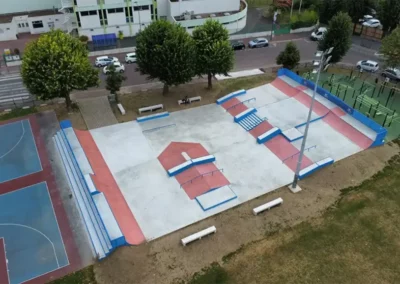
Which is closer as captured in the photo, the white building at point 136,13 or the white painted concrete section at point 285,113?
the white painted concrete section at point 285,113

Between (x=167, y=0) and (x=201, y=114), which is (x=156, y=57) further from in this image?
(x=167, y=0)

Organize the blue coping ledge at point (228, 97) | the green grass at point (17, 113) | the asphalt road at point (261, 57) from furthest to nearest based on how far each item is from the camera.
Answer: the asphalt road at point (261, 57), the blue coping ledge at point (228, 97), the green grass at point (17, 113)

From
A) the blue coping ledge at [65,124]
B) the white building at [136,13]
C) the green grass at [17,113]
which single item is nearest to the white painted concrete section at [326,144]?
the blue coping ledge at [65,124]

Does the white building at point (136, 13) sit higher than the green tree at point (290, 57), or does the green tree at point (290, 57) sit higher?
the white building at point (136, 13)

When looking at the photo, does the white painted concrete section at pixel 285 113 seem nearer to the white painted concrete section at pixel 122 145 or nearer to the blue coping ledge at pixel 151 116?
the blue coping ledge at pixel 151 116

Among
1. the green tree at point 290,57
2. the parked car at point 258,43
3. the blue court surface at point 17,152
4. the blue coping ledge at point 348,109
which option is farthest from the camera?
the parked car at point 258,43

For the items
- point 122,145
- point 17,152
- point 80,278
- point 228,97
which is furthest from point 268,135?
point 17,152

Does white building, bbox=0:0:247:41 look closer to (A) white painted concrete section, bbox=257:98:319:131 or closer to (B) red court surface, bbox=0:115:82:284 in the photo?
(B) red court surface, bbox=0:115:82:284
